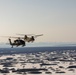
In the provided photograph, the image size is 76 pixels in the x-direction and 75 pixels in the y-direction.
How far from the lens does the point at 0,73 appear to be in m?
85.8

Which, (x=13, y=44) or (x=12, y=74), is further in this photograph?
(x=12, y=74)

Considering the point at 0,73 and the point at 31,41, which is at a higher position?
the point at 31,41

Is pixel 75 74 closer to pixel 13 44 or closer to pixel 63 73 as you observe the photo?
pixel 63 73

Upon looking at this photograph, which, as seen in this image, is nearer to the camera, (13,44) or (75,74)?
(13,44)

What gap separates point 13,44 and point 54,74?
56.3m

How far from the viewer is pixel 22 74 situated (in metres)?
83.2

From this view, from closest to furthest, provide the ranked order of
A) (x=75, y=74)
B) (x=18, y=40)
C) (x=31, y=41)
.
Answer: (x=31, y=41) < (x=18, y=40) < (x=75, y=74)

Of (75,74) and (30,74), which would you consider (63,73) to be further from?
(30,74)

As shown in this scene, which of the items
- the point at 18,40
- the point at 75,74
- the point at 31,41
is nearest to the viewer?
the point at 31,41

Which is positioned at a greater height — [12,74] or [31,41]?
[31,41]

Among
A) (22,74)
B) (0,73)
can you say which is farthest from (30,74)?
(0,73)

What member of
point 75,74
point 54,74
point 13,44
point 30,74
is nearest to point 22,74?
point 30,74

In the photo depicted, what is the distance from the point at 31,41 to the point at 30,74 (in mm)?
60501

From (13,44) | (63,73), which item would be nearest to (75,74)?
(63,73)
